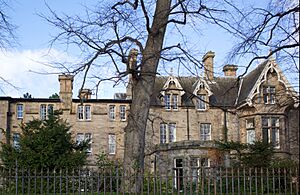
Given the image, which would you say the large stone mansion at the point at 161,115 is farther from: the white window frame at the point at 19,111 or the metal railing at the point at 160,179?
the metal railing at the point at 160,179

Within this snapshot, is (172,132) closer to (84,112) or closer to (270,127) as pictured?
(84,112)

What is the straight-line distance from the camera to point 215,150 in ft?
114

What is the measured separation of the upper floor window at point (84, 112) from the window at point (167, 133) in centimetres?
645

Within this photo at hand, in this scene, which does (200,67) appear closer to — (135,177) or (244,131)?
(135,177)

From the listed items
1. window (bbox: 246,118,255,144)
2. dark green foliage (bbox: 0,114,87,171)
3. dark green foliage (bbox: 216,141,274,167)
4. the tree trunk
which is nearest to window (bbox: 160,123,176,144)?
window (bbox: 246,118,255,144)

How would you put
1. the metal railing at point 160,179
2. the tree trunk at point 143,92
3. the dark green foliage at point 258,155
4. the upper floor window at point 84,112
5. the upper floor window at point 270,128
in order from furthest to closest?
the upper floor window at point 84,112 → the upper floor window at point 270,128 → the dark green foliage at point 258,155 → the tree trunk at point 143,92 → the metal railing at point 160,179

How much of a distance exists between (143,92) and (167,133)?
2484 centimetres

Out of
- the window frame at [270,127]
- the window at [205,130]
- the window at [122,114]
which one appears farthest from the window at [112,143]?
the window frame at [270,127]

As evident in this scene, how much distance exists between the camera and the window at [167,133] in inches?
1601

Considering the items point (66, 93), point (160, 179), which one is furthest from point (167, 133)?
point (160, 179)

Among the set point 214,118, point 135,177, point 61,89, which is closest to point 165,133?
point 214,118

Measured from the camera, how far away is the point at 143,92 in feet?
53.3

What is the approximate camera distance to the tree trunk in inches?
619

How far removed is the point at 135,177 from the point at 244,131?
90.8 feet
